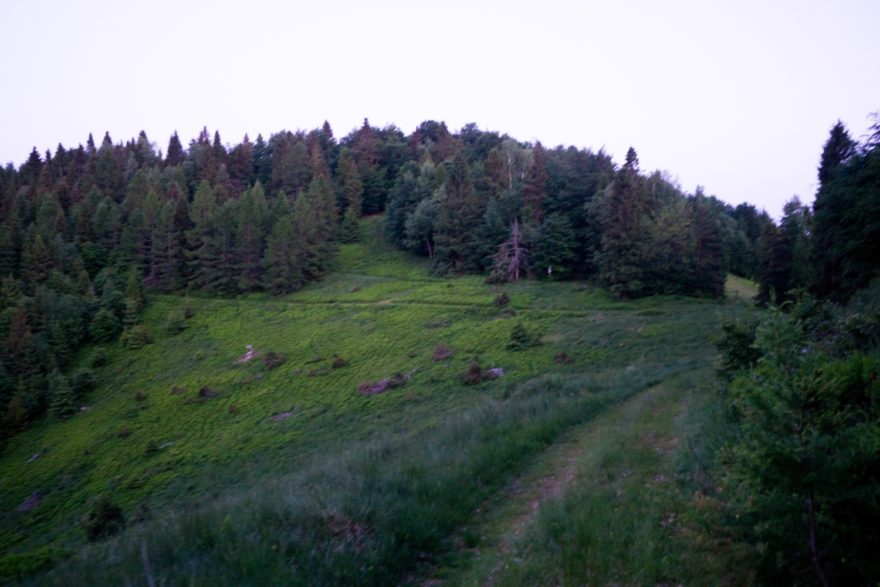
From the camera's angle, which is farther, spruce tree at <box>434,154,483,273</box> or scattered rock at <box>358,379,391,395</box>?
spruce tree at <box>434,154,483,273</box>

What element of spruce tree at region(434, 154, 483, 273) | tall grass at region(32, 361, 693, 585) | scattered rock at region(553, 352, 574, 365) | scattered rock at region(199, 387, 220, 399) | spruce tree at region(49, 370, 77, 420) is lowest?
spruce tree at region(49, 370, 77, 420)

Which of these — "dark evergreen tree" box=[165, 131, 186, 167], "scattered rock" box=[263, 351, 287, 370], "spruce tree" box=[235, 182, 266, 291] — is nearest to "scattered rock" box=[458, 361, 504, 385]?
"scattered rock" box=[263, 351, 287, 370]

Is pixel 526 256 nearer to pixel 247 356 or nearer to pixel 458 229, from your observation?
pixel 458 229

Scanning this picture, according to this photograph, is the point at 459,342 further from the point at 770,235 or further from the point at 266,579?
the point at 266,579

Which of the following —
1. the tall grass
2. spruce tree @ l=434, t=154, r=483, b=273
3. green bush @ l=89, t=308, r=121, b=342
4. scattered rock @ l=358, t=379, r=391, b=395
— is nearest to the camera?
the tall grass

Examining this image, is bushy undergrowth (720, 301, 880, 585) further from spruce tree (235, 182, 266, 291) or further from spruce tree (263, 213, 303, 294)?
spruce tree (235, 182, 266, 291)

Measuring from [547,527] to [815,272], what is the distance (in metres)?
34.2

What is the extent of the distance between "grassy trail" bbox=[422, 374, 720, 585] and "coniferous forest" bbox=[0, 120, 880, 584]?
147 cm

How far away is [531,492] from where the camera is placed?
9.24 m

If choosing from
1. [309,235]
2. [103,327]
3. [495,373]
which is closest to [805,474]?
[495,373]

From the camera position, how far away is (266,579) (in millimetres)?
5594

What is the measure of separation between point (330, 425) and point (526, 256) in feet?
132

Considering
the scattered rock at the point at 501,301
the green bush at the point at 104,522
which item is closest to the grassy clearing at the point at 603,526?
the green bush at the point at 104,522

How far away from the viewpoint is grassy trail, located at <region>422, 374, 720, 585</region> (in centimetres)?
596
